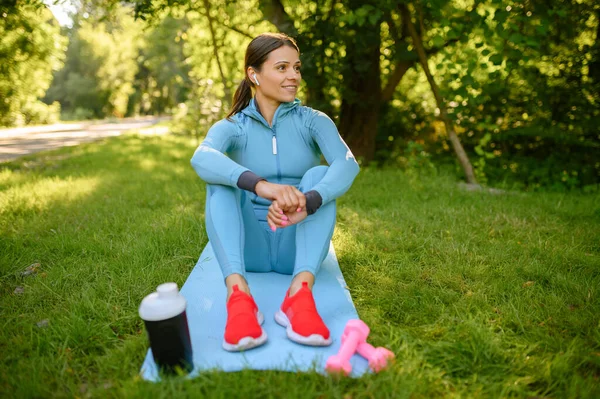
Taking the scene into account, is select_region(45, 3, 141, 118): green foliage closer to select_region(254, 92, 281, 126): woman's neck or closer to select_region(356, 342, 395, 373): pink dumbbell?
select_region(254, 92, 281, 126): woman's neck

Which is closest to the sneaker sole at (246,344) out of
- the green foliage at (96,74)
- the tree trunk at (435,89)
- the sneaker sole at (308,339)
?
the sneaker sole at (308,339)

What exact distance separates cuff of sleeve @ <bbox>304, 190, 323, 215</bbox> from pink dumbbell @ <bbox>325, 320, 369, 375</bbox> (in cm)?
58

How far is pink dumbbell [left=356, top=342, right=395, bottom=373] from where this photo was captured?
1.66 metres

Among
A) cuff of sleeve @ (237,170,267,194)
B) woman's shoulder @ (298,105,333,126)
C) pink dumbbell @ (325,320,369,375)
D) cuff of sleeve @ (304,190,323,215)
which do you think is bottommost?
pink dumbbell @ (325,320,369,375)

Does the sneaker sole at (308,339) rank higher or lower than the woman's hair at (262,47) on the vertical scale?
lower

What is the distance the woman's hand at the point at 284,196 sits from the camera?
1984 millimetres

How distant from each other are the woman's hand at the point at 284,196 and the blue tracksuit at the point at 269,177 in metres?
0.13

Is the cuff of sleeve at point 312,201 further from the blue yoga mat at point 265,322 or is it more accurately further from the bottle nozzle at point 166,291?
the bottle nozzle at point 166,291

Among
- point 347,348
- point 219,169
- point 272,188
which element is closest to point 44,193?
point 219,169

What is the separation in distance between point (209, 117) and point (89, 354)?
9.91 meters

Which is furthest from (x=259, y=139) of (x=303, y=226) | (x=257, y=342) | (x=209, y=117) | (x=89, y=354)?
(x=209, y=117)

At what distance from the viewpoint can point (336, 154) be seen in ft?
7.78

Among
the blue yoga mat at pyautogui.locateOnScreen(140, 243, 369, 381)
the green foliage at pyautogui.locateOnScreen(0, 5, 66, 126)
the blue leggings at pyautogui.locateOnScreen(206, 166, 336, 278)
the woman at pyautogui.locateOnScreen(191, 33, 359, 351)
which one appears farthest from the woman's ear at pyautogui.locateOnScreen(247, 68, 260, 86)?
the green foliage at pyautogui.locateOnScreen(0, 5, 66, 126)

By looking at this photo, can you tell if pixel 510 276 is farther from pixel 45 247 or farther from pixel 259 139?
pixel 45 247
